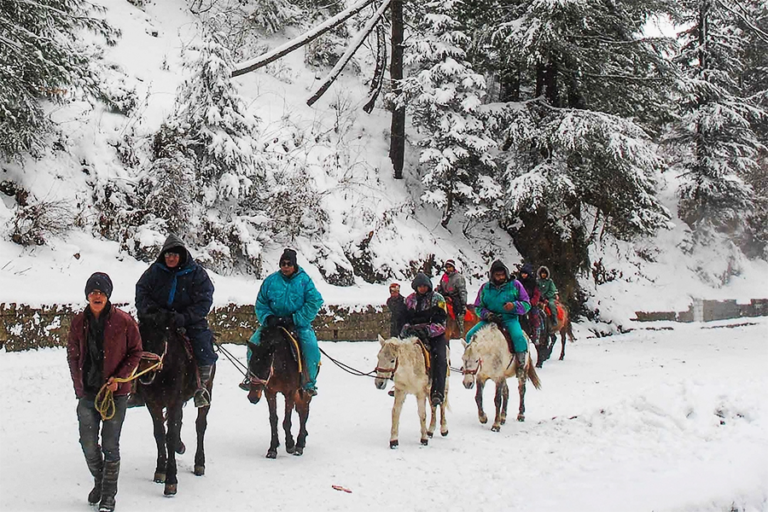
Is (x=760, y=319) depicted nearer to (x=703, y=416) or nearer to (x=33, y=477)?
(x=703, y=416)

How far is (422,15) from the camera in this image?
2141 centimetres

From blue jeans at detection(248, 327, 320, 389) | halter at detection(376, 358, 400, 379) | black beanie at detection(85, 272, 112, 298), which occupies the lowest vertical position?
halter at detection(376, 358, 400, 379)

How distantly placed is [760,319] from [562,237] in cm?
1235

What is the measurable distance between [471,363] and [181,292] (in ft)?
14.0

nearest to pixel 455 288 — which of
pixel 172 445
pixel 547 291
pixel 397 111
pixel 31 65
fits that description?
pixel 547 291

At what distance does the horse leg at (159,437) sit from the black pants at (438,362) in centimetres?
351

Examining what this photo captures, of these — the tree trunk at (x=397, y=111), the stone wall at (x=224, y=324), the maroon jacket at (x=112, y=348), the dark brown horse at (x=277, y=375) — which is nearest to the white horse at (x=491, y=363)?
the dark brown horse at (x=277, y=375)

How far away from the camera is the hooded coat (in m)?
6.15

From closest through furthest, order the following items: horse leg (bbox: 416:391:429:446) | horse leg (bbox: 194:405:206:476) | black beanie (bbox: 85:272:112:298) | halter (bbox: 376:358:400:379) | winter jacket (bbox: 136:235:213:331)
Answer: black beanie (bbox: 85:272:112:298) < winter jacket (bbox: 136:235:213:331) < horse leg (bbox: 194:405:206:476) < halter (bbox: 376:358:400:379) < horse leg (bbox: 416:391:429:446)

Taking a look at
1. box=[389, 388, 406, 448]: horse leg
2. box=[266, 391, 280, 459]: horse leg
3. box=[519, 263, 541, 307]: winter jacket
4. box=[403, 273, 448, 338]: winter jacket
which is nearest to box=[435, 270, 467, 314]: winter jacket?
box=[519, 263, 541, 307]: winter jacket

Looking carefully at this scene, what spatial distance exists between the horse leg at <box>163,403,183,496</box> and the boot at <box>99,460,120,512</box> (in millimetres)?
571

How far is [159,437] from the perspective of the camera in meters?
6.02

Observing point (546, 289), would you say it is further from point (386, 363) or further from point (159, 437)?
point (159, 437)

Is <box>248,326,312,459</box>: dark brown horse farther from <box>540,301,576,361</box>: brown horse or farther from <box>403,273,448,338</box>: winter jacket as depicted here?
<box>540,301,576,361</box>: brown horse
